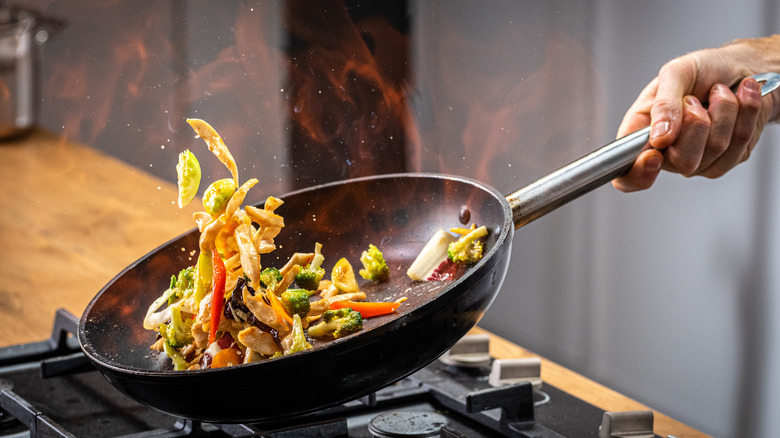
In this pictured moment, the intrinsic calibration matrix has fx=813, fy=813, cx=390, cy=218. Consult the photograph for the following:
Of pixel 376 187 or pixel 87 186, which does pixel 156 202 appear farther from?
pixel 376 187

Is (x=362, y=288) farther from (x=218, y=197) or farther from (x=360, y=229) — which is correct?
(x=218, y=197)

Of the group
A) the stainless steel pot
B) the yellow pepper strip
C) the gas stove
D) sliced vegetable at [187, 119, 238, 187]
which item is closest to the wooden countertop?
the gas stove

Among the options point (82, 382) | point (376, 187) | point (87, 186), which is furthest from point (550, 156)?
point (87, 186)

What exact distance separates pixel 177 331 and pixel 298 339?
0.15 meters

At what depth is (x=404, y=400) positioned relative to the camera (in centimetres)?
114

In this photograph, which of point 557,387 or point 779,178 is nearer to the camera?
point 557,387

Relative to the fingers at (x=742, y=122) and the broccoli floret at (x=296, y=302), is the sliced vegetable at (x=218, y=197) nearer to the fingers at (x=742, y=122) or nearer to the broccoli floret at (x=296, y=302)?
the broccoli floret at (x=296, y=302)

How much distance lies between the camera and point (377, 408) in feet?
3.68

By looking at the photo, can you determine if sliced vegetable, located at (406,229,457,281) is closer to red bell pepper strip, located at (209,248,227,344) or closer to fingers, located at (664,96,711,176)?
red bell pepper strip, located at (209,248,227,344)

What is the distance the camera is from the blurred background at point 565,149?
162cm

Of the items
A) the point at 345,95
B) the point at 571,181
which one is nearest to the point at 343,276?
the point at 571,181

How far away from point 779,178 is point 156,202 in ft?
4.79

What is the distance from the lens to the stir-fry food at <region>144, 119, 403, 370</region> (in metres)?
0.89

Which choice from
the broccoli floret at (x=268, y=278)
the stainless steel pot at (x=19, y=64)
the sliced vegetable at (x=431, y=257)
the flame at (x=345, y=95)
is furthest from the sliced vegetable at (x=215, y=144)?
the stainless steel pot at (x=19, y=64)
